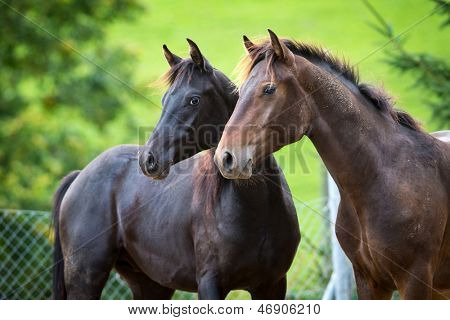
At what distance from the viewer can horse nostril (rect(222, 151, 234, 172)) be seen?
14.9 feet

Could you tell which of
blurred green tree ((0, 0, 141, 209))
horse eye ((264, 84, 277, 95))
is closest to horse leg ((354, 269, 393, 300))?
horse eye ((264, 84, 277, 95))

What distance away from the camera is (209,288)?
534 cm

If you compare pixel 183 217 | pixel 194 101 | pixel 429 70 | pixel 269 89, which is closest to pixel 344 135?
pixel 269 89

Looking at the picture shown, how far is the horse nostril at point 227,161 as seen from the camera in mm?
4555

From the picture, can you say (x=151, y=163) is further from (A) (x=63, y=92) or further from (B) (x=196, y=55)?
(A) (x=63, y=92)

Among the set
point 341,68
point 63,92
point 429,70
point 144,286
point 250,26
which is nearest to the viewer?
point 341,68

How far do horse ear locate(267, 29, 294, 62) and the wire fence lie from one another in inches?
142

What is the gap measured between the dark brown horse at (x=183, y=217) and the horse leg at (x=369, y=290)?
62cm

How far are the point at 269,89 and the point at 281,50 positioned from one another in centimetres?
25

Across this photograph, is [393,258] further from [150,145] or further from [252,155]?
[150,145]

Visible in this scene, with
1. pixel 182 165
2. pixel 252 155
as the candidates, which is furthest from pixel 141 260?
pixel 252 155

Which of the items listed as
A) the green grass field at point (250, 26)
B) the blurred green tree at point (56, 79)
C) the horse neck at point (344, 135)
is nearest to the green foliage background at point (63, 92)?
the blurred green tree at point (56, 79)

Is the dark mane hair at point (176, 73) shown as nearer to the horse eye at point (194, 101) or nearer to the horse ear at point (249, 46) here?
the horse eye at point (194, 101)

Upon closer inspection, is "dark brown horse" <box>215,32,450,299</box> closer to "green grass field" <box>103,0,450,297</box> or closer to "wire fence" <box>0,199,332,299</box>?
"wire fence" <box>0,199,332,299</box>
